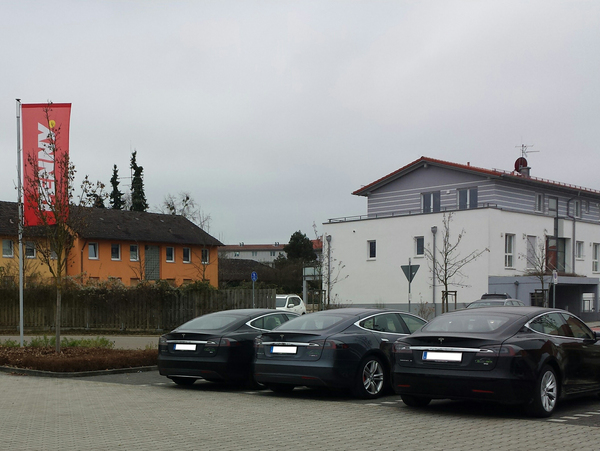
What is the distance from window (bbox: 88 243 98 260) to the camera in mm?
57312

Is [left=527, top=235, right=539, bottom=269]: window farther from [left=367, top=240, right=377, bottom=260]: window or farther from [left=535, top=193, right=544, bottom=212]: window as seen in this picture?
[left=367, top=240, right=377, bottom=260]: window

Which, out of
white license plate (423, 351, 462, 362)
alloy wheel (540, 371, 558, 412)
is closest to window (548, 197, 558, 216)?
alloy wheel (540, 371, 558, 412)

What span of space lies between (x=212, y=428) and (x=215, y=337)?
12.8 feet

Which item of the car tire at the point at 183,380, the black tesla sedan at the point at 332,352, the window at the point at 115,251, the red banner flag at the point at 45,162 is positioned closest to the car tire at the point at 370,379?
the black tesla sedan at the point at 332,352

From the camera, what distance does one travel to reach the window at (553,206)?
52722 mm

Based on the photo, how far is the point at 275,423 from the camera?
9211mm

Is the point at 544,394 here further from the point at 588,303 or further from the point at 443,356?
the point at 588,303

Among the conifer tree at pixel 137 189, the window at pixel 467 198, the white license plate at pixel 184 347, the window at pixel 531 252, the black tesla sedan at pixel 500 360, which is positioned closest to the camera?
the black tesla sedan at pixel 500 360

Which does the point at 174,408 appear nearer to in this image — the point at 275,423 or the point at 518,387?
the point at 275,423

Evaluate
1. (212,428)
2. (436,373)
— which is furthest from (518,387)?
(212,428)

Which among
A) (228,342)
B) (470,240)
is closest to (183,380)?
(228,342)

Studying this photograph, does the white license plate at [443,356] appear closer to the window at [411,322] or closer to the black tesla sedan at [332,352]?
the black tesla sedan at [332,352]

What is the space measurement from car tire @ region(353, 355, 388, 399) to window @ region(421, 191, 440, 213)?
41956 mm

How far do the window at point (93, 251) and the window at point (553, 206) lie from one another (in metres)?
33.7
